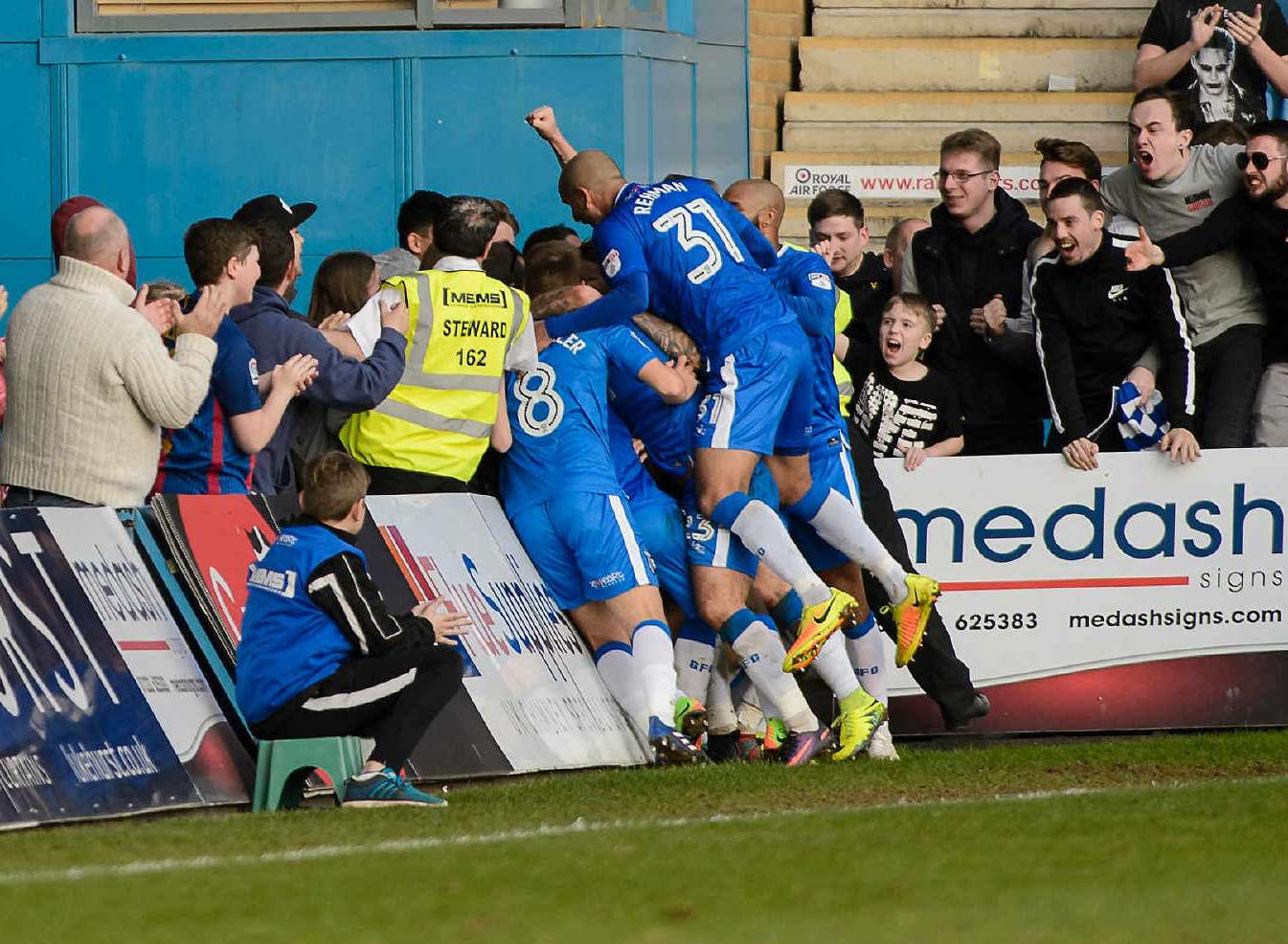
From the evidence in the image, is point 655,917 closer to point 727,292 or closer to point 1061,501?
point 727,292

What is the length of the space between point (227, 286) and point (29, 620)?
1.51 metres

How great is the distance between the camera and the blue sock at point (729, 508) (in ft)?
28.9

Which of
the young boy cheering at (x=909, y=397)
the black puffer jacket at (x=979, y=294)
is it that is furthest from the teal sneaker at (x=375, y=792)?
the black puffer jacket at (x=979, y=294)

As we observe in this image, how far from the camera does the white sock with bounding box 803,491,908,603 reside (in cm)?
904

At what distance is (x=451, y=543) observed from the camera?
873 centimetres

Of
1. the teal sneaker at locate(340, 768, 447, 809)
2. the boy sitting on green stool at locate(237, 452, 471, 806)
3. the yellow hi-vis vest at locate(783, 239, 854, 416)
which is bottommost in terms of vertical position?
the teal sneaker at locate(340, 768, 447, 809)

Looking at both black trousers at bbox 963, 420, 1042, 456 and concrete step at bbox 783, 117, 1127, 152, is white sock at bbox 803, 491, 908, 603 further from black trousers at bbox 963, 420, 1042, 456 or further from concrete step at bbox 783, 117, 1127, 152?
concrete step at bbox 783, 117, 1127, 152

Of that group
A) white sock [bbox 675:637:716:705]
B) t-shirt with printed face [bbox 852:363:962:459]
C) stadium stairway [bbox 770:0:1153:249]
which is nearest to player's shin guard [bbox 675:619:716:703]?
white sock [bbox 675:637:716:705]

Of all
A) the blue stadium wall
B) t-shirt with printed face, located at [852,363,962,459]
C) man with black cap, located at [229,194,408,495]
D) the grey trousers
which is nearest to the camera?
man with black cap, located at [229,194,408,495]

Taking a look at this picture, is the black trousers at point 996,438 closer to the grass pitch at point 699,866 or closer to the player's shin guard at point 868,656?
the player's shin guard at point 868,656

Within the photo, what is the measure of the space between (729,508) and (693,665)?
0.77 metres

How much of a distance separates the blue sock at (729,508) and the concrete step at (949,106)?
21.9 ft

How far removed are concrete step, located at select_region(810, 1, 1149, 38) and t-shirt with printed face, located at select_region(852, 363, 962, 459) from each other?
5.79 m

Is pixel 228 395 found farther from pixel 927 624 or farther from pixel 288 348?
pixel 927 624
